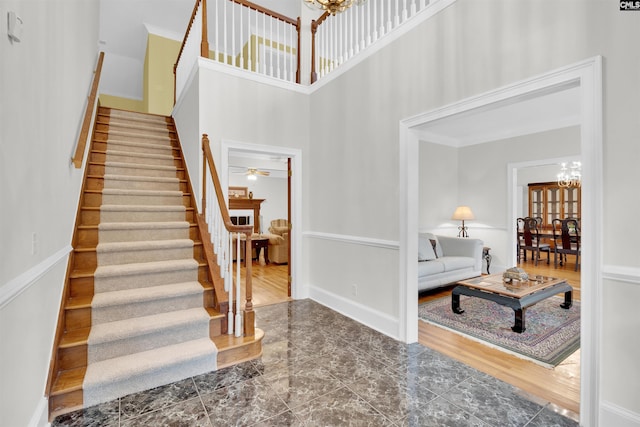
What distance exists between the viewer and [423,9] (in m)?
2.78

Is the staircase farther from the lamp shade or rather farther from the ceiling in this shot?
the lamp shade

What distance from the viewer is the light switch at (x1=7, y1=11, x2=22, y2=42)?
50.0 inches

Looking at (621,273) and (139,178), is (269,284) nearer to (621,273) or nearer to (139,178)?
(139,178)

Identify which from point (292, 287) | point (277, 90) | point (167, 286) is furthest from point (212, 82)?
point (292, 287)

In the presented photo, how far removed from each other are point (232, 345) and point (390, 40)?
3.25 m

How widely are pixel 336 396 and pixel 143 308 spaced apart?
1.75 m

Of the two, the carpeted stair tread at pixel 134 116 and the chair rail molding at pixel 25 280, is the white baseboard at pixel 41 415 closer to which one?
the chair rail molding at pixel 25 280

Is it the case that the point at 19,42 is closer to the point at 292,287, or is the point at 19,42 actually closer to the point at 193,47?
the point at 193,47

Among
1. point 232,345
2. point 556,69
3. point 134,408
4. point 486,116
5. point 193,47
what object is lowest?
point 134,408

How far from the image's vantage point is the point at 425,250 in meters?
4.84

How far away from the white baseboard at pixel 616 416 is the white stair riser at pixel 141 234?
3.71 metres

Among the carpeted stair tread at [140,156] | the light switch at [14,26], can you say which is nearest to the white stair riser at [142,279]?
the light switch at [14,26]

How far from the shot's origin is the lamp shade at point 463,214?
246 inches

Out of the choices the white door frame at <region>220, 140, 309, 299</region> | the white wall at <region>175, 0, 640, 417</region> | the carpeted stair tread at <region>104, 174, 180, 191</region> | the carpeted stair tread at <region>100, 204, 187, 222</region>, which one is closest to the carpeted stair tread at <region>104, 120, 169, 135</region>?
the carpeted stair tread at <region>104, 174, 180, 191</region>
